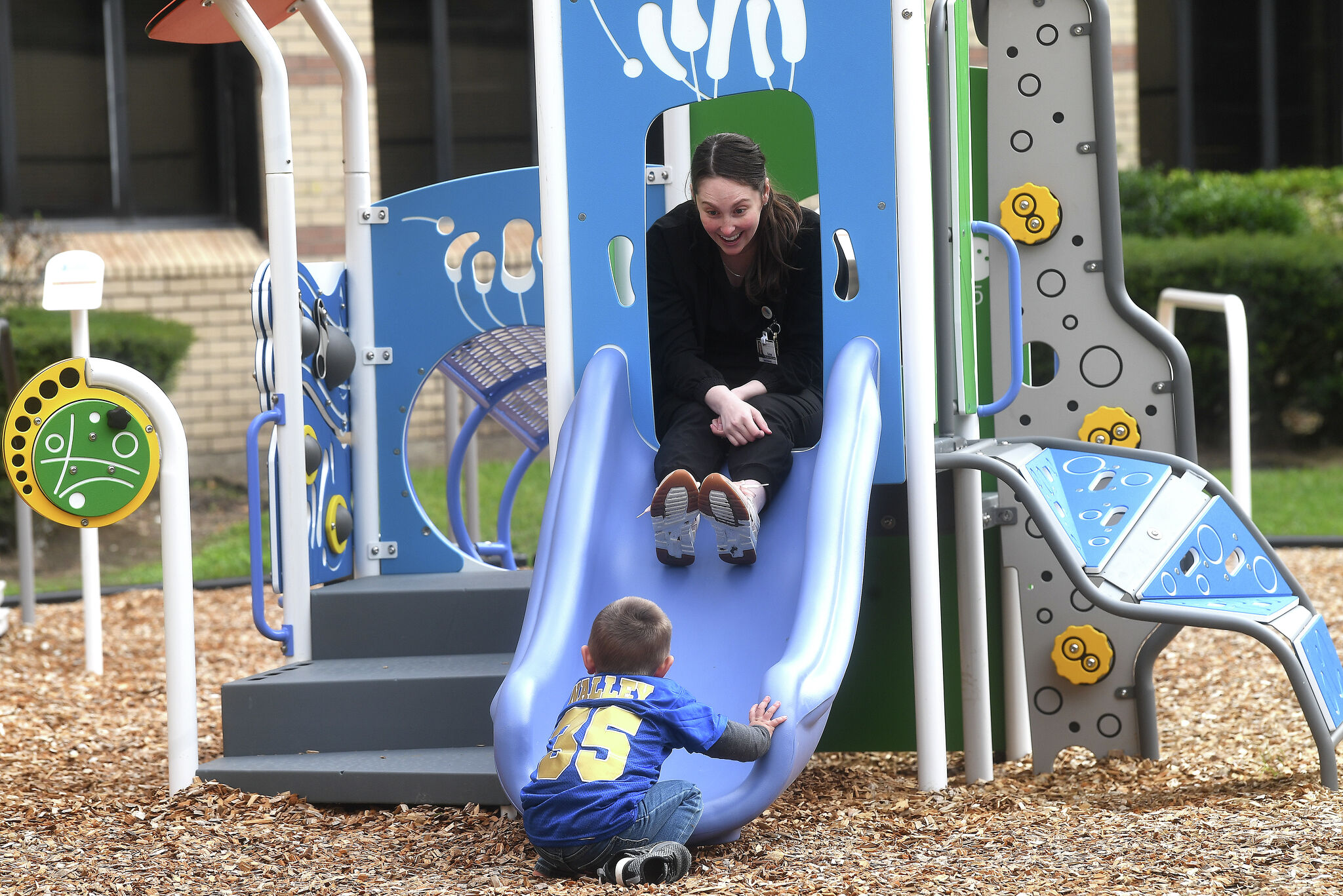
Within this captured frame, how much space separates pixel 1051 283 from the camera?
4703 mm

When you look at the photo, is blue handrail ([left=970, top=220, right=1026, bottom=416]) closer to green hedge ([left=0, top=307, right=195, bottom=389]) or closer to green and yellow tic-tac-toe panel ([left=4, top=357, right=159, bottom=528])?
green and yellow tic-tac-toe panel ([left=4, top=357, right=159, bottom=528])

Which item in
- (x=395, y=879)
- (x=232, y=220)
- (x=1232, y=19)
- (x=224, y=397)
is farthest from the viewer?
(x=1232, y=19)

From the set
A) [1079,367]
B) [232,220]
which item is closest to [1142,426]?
[1079,367]

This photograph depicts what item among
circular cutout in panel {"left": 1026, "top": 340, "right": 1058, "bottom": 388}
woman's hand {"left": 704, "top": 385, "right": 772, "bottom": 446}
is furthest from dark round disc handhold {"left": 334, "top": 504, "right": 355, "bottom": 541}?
circular cutout in panel {"left": 1026, "top": 340, "right": 1058, "bottom": 388}

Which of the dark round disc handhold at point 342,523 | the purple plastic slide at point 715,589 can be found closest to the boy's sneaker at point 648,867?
the purple plastic slide at point 715,589

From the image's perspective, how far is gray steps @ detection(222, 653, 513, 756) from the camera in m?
4.09

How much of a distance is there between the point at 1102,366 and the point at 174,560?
9.20ft

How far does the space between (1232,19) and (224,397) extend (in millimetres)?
8830

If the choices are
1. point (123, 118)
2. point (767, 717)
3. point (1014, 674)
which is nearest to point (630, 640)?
point (767, 717)

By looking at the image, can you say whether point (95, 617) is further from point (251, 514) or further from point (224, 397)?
point (224, 397)

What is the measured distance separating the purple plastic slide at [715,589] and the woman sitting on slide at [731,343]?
9 cm

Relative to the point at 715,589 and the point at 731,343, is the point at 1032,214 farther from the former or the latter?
the point at 715,589

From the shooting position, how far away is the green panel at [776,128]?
4703mm

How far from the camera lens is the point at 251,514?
417 cm
